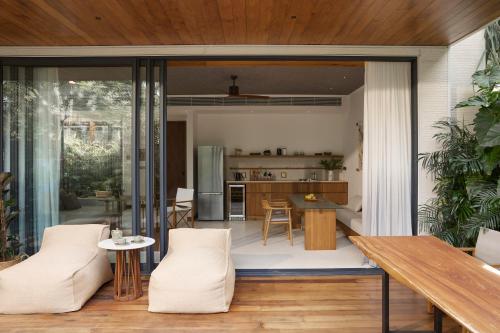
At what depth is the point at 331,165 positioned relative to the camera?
871cm

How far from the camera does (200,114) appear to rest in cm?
878

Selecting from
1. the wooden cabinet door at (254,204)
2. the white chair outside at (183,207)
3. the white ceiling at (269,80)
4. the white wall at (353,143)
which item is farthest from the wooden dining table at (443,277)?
the wooden cabinet door at (254,204)

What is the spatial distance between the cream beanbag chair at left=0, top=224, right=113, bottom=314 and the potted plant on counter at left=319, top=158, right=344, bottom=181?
5.92m

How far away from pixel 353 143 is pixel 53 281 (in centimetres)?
637

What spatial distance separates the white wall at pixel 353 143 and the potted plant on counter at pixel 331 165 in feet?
0.64

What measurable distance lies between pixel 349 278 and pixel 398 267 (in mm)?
2155

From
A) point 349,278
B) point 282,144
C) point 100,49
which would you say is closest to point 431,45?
point 349,278

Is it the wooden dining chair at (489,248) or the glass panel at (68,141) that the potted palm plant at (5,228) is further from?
the wooden dining chair at (489,248)

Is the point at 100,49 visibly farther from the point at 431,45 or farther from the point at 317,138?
the point at 317,138

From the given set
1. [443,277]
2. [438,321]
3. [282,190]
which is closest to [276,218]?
[282,190]

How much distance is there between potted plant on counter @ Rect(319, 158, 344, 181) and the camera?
8.55 metres

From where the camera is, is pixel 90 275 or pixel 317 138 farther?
pixel 317 138

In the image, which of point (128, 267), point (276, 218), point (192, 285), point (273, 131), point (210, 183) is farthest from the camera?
point (273, 131)

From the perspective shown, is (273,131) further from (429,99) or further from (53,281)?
(53,281)
